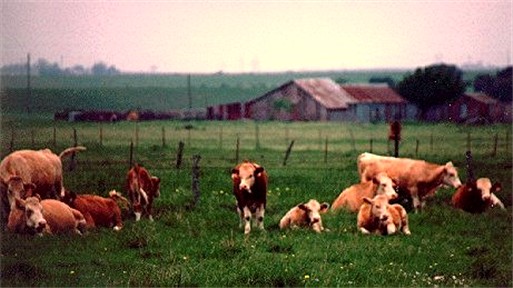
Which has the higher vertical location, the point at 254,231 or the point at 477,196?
the point at 477,196

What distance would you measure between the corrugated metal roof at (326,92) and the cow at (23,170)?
394cm

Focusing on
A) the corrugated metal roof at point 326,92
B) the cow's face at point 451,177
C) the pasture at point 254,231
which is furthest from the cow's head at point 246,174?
the cow's face at point 451,177

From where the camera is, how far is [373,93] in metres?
14.7

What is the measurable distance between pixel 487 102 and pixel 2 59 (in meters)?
7.87

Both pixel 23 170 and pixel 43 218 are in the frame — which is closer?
pixel 43 218

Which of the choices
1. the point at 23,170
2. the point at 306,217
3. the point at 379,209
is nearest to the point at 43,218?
the point at 23,170

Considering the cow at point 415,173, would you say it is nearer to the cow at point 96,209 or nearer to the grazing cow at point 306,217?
the grazing cow at point 306,217

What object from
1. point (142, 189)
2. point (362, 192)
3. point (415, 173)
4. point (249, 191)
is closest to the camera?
point (142, 189)

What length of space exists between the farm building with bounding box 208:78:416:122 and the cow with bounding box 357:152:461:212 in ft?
4.58

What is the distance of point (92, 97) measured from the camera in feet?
39.7

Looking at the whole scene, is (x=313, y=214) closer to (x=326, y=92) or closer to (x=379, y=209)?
(x=379, y=209)

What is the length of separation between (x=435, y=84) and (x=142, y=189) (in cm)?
502

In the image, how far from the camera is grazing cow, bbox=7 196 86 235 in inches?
436

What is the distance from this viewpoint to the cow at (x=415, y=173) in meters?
16.0
